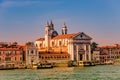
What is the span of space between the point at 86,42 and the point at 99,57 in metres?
8.19

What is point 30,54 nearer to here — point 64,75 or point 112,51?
point 112,51

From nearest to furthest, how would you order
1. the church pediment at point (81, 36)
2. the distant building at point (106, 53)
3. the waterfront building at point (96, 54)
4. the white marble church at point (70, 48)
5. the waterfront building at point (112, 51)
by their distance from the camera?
the white marble church at point (70, 48) → the church pediment at point (81, 36) → the waterfront building at point (96, 54) → the distant building at point (106, 53) → the waterfront building at point (112, 51)

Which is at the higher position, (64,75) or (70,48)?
(70,48)

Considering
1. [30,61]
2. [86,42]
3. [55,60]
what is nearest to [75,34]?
[86,42]

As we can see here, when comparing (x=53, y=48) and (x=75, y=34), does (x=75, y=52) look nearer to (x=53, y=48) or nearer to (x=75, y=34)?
(x=75, y=34)

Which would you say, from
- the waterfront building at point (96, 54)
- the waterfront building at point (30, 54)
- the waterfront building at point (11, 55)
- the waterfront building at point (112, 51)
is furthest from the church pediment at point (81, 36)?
the waterfront building at point (112, 51)

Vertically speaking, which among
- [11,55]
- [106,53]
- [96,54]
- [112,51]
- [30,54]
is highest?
[112,51]

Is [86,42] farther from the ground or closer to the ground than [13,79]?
farther from the ground

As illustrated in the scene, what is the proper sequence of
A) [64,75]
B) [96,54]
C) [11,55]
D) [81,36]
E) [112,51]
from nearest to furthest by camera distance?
[64,75]
[11,55]
[81,36]
[96,54]
[112,51]

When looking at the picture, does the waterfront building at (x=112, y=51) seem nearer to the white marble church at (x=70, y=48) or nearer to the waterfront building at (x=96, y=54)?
the waterfront building at (x=96, y=54)

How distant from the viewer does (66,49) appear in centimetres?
7781

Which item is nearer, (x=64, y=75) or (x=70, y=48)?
(x=64, y=75)

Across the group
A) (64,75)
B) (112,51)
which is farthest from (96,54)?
(64,75)

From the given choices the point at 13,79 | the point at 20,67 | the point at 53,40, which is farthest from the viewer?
the point at 53,40
